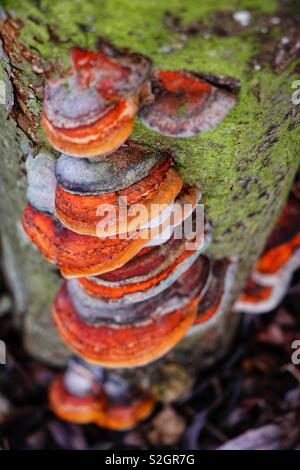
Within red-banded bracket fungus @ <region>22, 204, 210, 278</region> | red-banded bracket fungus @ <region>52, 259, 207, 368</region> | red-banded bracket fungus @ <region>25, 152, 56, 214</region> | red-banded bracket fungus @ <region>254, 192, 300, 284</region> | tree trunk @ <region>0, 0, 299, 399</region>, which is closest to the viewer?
tree trunk @ <region>0, 0, 299, 399</region>

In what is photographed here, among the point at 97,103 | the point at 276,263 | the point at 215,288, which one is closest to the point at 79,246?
the point at 97,103

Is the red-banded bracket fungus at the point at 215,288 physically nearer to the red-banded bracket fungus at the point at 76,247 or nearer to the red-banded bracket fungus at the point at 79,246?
the red-banded bracket fungus at the point at 79,246

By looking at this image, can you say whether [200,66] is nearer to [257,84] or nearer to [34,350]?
[257,84]

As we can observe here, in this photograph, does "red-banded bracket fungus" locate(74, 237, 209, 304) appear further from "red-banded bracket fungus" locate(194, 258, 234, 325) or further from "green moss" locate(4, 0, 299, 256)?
"red-banded bracket fungus" locate(194, 258, 234, 325)

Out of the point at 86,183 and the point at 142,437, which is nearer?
the point at 86,183

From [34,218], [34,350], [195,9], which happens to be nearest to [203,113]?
[195,9]

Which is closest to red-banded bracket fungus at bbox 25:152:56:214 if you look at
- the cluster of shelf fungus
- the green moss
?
the cluster of shelf fungus

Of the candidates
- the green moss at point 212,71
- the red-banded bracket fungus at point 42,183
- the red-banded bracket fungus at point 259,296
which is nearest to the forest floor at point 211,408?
the red-banded bracket fungus at point 259,296
